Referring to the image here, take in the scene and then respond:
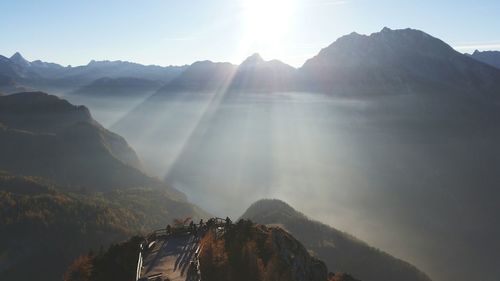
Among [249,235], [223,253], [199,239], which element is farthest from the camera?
[249,235]

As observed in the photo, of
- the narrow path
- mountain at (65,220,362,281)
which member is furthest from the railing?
mountain at (65,220,362,281)

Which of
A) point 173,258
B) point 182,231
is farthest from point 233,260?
point 182,231

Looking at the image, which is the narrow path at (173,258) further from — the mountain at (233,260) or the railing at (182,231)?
the mountain at (233,260)

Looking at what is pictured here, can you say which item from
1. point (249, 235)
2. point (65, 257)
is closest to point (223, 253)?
point (249, 235)

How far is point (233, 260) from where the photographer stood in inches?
2264

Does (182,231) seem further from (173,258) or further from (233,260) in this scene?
(233,260)

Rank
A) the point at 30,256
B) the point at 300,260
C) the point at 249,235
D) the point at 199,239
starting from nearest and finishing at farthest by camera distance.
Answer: the point at 199,239 < the point at 249,235 < the point at 300,260 < the point at 30,256

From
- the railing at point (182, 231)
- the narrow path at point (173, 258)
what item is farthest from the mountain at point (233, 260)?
the narrow path at point (173, 258)

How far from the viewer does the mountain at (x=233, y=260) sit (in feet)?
173

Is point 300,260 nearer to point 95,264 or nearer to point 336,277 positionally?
point 336,277

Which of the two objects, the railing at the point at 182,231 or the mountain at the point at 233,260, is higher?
the railing at the point at 182,231

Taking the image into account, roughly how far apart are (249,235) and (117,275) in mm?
23940

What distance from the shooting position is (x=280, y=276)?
203ft

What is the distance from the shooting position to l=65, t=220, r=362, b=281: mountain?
173 feet
